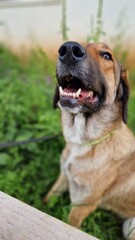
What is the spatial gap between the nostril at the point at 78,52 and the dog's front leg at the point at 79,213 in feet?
3.70

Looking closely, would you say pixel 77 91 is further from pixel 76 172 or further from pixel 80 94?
pixel 76 172

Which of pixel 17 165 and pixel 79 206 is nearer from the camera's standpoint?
pixel 79 206

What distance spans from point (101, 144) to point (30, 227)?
94 cm

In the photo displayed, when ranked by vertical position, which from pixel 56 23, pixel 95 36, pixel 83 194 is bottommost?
pixel 83 194

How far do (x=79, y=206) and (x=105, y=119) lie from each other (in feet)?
2.24

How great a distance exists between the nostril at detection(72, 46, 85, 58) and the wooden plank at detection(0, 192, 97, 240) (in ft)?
2.80

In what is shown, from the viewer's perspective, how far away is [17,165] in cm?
281

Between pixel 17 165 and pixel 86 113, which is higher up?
pixel 86 113

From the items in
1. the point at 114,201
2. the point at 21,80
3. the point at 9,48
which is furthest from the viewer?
the point at 9,48

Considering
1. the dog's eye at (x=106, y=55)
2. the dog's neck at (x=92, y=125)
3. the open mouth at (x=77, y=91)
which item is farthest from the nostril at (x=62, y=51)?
the dog's neck at (x=92, y=125)

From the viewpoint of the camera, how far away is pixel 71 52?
5.36ft

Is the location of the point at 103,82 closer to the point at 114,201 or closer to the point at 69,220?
the point at 114,201

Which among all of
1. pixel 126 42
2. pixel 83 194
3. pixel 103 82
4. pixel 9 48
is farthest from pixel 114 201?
pixel 9 48

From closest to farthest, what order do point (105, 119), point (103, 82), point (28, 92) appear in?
1. point (103, 82)
2. point (105, 119)
3. point (28, 92)
